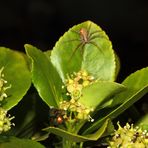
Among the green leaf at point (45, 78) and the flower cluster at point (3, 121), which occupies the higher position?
the green leaf at point (45, 78)

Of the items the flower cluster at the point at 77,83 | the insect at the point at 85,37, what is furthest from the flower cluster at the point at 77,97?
the insect at the point at 85,37

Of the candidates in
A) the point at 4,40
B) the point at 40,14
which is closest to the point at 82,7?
the point at 40,14

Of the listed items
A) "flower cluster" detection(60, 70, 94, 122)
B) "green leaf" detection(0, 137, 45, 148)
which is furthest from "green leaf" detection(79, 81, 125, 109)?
"green leaf" detection(0, 137, 45, 148)

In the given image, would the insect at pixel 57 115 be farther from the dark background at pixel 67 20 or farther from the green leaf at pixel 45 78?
the dark background at pixel 67 20

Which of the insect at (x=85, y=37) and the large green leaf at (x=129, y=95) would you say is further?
the insect at (x=85, y=37)

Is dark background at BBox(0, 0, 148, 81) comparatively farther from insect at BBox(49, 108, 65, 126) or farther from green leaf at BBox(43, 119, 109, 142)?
green leaf at BBox(43, 119, 109, 142)

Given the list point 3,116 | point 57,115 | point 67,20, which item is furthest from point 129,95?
point 67,20

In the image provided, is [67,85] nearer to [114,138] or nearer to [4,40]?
[114,138]

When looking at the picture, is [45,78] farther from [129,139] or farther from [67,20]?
[67,20]
